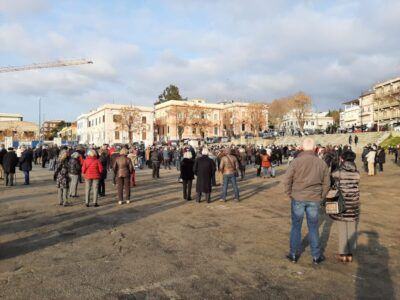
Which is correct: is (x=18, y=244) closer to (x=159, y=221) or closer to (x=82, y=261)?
(x=82, y=261)

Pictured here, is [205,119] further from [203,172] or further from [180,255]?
[180,255]

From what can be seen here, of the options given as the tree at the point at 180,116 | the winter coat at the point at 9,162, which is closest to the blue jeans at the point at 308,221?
the winter coat at the point at 9,162

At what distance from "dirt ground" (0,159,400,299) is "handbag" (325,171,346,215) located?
0.81 meters

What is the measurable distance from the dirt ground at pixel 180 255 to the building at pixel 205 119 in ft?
210

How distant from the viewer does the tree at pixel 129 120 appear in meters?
70.9

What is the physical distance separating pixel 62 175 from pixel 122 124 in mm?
62040

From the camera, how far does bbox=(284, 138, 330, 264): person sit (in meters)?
5.38

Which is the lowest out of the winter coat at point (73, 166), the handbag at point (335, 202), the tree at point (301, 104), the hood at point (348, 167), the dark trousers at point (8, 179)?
the dark trousers at point (8, 179)

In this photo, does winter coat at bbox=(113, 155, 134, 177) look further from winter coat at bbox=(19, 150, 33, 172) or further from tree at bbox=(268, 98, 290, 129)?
tree at bbox=(268, 98, 290, 129)

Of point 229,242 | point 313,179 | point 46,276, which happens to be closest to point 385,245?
point 313,179

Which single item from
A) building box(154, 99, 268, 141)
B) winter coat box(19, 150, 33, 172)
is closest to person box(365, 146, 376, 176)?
winter coat box(19, 150, 33, 172)

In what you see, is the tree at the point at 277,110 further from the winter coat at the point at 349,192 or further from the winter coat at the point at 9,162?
the winter coat at the point at 349,192

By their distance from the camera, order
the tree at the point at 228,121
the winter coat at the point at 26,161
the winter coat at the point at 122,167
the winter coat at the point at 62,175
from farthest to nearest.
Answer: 1. the tree at the point at 228,121
2. the winter coat at the point at 26,161
3. the winter coat at the point at 122,167
4. the winter coat at the point at 62,175

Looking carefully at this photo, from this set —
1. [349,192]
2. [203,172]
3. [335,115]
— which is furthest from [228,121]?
[349,192]
